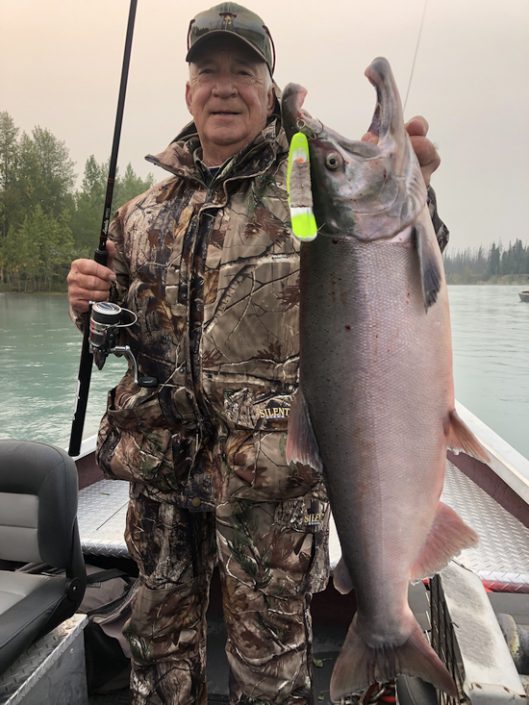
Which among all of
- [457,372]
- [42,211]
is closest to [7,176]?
[42,211]

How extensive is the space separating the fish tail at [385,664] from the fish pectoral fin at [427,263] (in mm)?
814

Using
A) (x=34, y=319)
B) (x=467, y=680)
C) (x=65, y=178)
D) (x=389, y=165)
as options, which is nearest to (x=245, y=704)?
(x=467, y=680)

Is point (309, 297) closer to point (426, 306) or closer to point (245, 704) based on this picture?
point (426, 306)

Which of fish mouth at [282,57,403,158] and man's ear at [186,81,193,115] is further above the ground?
man's ear at [186,81,193,115]

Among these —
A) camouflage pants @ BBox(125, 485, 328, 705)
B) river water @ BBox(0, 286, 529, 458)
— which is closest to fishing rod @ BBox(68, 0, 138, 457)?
camouflage pants @ BBox(125, 485, 328, 705)

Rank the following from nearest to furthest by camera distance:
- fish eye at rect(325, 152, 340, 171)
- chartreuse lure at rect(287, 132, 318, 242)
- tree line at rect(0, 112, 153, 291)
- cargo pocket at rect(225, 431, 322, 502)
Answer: chartreuse lure at rect(287, 132, 318, 242)
fish eye at rect(325, 152, 340, 171)
cargo pocket at rect(225, 431, 322, 502)
tree line at rect(0, 112, 153, 291)

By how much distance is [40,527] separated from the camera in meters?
2.42

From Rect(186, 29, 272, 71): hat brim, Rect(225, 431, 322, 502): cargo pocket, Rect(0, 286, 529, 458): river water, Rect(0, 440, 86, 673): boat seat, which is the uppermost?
Rect(186, 29, 272, 71): hat brim

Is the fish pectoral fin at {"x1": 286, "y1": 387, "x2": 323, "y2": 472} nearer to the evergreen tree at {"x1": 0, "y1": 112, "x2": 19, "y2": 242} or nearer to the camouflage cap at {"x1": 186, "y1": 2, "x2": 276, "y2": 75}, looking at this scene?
the camouflage cap at {"x1": 186, "y1": 2, "x2": 276, "y2": 75}

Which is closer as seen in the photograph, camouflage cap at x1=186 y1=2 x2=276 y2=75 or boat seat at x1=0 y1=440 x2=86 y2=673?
camouflage cap at x1=186 y1=2 x2=276 y2=75

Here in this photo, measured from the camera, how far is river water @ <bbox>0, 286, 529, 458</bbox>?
48.9ft

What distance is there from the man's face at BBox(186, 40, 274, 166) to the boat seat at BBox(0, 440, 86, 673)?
4.81ft

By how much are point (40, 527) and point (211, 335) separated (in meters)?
1.15

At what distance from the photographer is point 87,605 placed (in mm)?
2953
